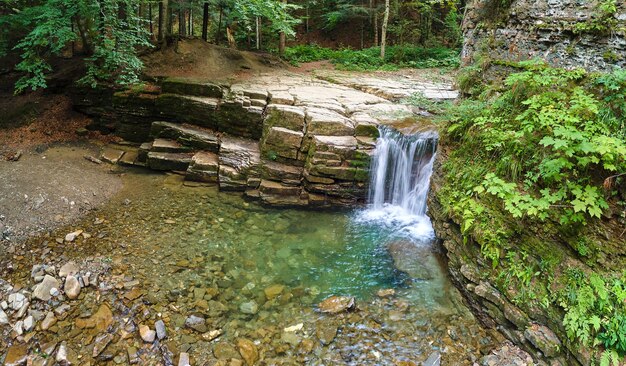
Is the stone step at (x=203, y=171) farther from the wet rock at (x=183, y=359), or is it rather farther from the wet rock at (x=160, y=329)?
the wet rock at (x=183, y=359)

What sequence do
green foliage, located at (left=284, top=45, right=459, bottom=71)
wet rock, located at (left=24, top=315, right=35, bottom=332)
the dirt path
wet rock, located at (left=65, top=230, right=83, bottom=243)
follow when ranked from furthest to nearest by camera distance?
green foliage, located at (left=284, top=45, right=459, bottom=71) → the dirt path → wet rock, located at (left=65, top=230, right=83, bottom=243) → wet rock, located at (left=24, top=315, right=35, bottom=332)

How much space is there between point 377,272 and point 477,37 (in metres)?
5.33

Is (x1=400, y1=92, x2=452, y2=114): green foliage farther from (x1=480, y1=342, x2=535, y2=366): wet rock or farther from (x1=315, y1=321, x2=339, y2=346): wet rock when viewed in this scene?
(x1=315, y1=321, x2=339, y2=346): wet rock

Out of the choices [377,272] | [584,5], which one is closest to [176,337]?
[377,272]

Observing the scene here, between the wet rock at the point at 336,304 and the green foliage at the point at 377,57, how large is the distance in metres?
13.8

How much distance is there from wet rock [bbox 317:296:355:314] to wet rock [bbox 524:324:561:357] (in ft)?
7.60

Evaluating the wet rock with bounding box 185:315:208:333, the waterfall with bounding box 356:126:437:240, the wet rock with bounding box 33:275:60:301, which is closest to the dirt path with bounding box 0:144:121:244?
the wet rock with bounding box 33:275:60:301

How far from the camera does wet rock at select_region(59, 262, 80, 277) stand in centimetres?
530

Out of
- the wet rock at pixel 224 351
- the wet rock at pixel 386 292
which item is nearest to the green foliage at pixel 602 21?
the wet rock at pixel 386 292

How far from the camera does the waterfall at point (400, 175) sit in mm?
8133

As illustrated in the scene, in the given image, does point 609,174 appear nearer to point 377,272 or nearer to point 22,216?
point 377,272

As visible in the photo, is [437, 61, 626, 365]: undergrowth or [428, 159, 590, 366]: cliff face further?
[428, 159, 590, 366]: cliff face

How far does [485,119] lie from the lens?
5.33 meters

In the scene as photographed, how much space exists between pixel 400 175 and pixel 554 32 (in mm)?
4039
